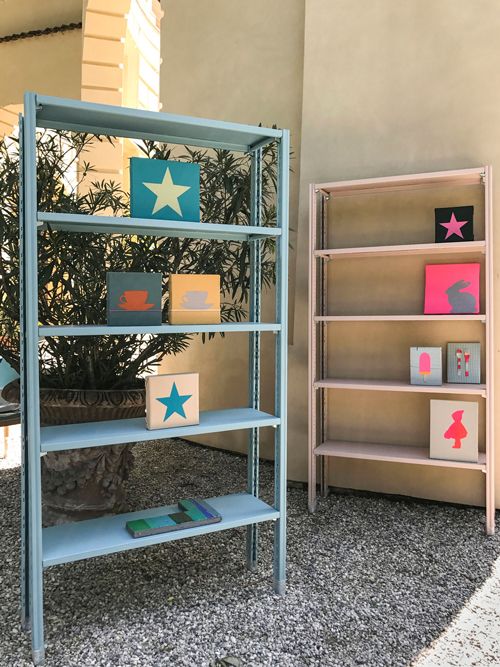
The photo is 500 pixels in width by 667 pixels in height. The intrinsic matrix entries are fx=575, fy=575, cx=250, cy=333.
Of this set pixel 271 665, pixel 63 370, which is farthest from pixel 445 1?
pixel 271 665

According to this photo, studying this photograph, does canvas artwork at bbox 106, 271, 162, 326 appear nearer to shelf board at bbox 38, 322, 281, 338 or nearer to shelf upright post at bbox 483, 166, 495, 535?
shelf board at bbox 38, 322, 281, 338

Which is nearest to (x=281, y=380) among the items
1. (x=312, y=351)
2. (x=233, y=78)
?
(x=312, y=351)

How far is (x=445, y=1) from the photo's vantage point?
A: 12.0 ft

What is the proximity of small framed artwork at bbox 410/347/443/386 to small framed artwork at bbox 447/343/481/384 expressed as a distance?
10cm

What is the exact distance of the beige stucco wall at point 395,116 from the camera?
3.61m

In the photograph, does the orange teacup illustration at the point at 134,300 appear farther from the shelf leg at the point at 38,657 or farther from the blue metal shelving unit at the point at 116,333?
the shelf leg at the point at 38,657

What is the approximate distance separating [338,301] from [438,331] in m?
0.71

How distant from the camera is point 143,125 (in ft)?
7.76

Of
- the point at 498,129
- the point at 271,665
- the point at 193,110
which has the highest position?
the point at 193,110

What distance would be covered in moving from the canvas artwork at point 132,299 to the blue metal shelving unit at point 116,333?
84mm

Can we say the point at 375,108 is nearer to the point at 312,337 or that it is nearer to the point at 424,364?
the point at 312,337

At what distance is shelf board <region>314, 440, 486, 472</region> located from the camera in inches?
133

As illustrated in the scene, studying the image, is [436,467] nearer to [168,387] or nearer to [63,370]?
[168,387]

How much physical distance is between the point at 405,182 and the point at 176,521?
8.16ft
